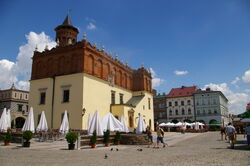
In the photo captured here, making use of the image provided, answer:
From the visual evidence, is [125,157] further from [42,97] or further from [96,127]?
[42,97]

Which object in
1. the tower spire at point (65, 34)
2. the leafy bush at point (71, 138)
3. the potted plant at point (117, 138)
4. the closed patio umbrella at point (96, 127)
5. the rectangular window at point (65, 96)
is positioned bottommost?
the potted plant at point (117, 138)

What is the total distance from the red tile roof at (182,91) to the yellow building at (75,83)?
95.3ft

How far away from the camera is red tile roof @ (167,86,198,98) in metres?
61.5

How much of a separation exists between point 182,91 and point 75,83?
4334cm

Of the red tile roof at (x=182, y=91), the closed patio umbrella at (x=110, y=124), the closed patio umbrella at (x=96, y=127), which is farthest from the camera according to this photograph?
the red tile roof at (x=182, y=91)

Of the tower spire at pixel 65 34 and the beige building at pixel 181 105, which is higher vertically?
the tower spire at pixel 65 34

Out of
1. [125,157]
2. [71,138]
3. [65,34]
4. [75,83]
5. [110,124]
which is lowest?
[125,157]

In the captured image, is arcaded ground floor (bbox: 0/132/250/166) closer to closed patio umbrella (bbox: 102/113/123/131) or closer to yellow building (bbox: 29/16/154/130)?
closed patio umbrella (bbox: 102/113/123/131)

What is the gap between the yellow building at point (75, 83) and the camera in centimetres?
2706

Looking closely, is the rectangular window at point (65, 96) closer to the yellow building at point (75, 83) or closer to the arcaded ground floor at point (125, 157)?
the yellow building at point (75, 83)

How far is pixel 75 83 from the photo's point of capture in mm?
27438

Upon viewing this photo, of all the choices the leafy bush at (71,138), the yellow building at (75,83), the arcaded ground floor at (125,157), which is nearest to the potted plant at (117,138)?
the leafy bush at (71,138)

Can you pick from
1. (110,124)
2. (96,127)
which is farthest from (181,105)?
(96,127)

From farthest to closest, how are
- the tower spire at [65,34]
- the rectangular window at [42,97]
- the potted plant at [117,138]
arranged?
1. the tower spire at [65,34]
2. the rectangular window at [42,97]
3. the potted plant at [117,138]
